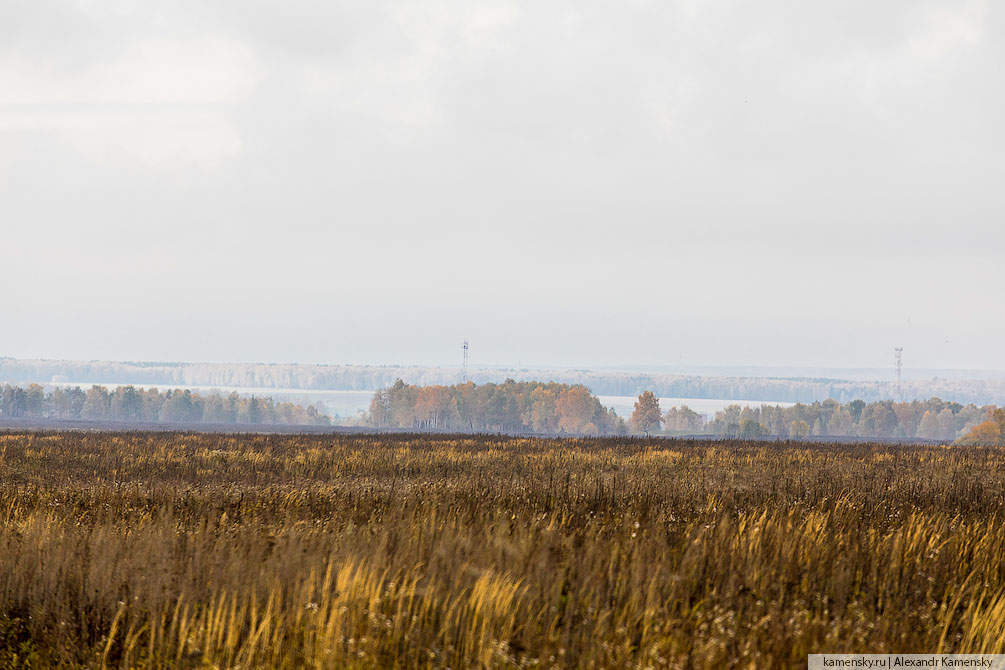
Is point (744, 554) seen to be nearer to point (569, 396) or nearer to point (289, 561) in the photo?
point (289, 561)

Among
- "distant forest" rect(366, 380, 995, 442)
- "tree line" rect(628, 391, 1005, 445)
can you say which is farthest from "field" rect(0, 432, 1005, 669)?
"tree line" rect(628, 391, 1005, 445)

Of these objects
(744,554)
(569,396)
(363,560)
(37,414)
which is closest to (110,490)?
(363,560)

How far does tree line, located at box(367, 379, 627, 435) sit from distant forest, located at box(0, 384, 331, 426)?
3435cm

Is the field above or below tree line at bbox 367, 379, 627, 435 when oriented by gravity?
above

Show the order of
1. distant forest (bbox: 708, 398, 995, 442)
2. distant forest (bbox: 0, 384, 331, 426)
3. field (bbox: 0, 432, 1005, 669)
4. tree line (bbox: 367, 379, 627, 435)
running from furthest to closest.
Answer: distant forest (bbox: 708, 398, 995, 442) → distant forest (bbox: 0, 384, 331, 426) → tree line (bbox: 367, 379, 627, 435) → field (bbox: 0, 432, 1005, 669)

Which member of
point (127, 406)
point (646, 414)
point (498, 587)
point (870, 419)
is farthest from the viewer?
point (870, 419)

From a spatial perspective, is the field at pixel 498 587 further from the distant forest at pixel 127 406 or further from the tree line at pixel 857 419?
the distant forest at pixel 127 406

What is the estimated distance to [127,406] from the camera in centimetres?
16462

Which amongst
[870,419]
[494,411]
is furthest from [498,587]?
[870,419]

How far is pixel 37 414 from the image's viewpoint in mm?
161000

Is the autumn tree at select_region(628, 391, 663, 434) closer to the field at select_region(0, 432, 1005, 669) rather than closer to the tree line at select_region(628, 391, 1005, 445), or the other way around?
the tree line at select_region(628, 391, 1005, 445)

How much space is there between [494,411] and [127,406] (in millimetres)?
74635

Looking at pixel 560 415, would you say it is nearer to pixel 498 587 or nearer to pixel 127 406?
pixel 127 406

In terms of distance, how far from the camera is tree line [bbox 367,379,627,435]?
491 ft
